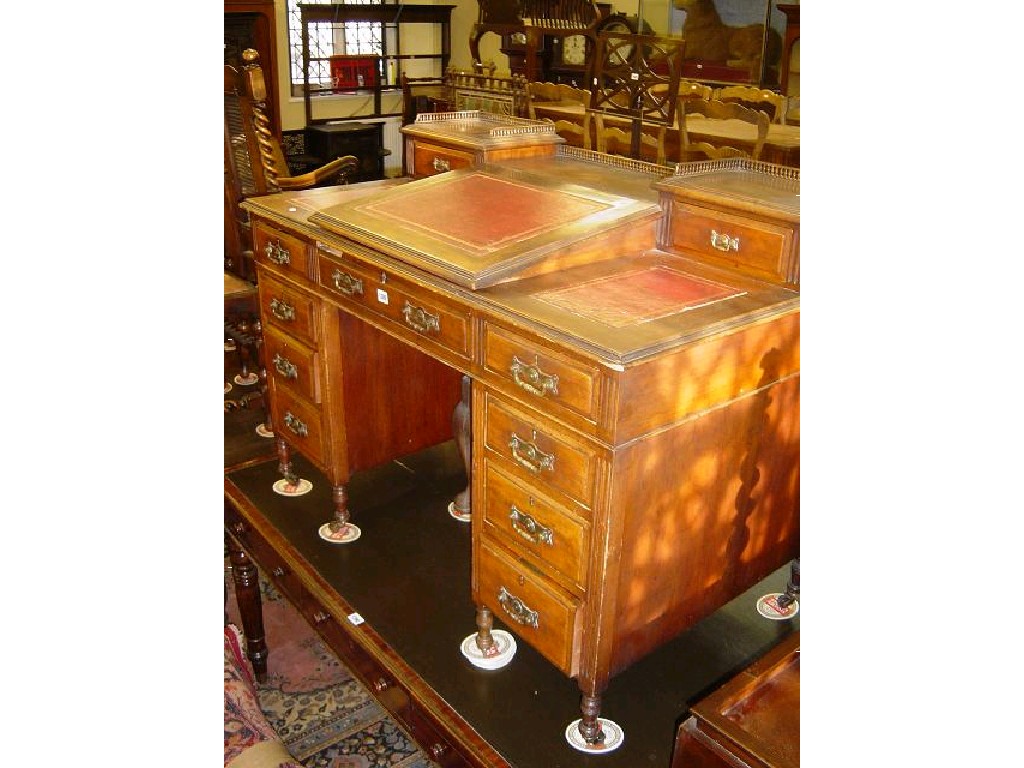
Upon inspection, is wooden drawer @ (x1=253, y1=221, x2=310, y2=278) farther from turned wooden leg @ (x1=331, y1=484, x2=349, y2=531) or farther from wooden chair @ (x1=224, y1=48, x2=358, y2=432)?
wooden chair @ (x1=224, y1=48, x2=358, y2=432)

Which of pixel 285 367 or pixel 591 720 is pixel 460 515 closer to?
pixel 285 367

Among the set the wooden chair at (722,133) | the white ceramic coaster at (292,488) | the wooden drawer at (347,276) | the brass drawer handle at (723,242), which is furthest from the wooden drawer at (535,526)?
the wooden chair at (722,133)

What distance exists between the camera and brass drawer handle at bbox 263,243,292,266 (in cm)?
221

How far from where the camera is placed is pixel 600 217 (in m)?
1.84

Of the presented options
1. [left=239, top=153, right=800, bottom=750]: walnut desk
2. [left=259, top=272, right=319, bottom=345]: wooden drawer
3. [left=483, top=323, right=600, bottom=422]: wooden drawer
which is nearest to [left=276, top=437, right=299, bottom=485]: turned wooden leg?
[left=259, top=272, right=319, bottom=345]: wooden drawer

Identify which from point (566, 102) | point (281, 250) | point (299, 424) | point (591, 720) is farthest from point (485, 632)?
point (566, 102)

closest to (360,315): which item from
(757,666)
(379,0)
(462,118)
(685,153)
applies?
(462,118)

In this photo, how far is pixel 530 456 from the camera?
5.12 feet

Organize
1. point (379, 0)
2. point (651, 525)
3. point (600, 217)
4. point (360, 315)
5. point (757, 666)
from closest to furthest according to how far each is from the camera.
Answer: point (757, 666) → point (651, 525) → point (600, 217) → point (360, 315) → point (379, 0)

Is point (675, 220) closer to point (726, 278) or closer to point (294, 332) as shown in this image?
point (726, 278)

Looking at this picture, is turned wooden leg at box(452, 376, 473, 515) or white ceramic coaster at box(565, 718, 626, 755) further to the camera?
turned wooden leg at box(452, 376, 473, 515)

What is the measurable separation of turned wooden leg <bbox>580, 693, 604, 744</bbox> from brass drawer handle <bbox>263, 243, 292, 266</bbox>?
1303 mm

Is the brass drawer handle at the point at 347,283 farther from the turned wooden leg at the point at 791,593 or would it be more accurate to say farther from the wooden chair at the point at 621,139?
Answer: the wooden chair at the point at 621,139
